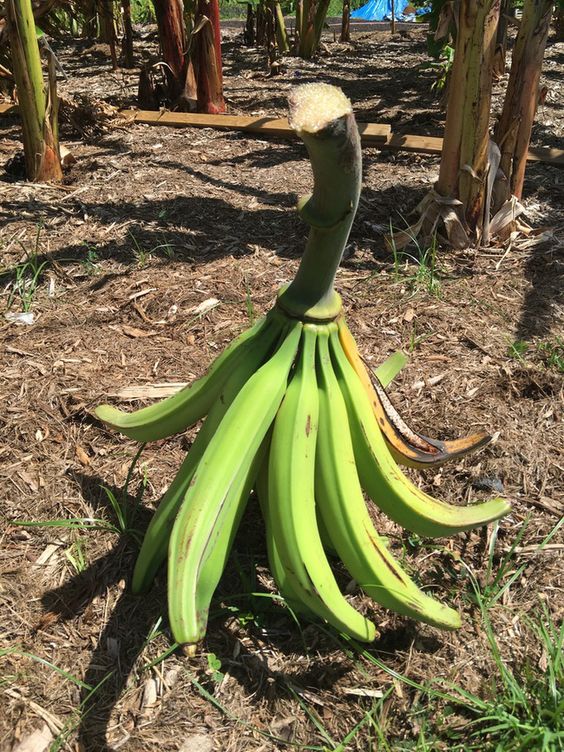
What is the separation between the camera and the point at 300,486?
3.92 feet

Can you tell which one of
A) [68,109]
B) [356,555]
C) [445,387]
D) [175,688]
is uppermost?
[68,109]

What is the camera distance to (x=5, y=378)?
225 centimetres

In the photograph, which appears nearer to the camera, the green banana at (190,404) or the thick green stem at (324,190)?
the thick green stem at (324,190)

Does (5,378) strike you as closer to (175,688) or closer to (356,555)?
(175,688)

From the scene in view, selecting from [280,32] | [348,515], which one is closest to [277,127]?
[280,32]

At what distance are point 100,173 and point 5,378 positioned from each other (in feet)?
7.14

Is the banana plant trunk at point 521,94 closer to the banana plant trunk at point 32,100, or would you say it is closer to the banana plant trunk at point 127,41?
the banana plant trunk at point 32,100

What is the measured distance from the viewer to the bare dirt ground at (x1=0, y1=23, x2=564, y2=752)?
1406mm

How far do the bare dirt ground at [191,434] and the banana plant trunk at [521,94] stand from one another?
1.16 feet

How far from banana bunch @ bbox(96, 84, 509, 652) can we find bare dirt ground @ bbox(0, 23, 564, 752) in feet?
0.98

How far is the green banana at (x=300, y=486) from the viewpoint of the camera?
3.88ft

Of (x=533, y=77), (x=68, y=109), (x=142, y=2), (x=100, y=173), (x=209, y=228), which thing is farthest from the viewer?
(x=142, y=2)

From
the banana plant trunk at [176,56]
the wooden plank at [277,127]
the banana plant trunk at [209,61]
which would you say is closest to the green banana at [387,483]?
the wooden plank at [277,127]

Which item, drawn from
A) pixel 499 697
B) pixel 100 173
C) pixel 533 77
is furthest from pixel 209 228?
pixel 499 697
